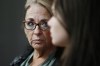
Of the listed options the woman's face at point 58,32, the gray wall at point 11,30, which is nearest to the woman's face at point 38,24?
the woman's face at point 58,32

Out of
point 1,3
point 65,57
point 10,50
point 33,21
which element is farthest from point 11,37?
point 65,57

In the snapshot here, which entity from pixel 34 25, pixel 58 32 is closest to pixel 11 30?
pixel 34 25

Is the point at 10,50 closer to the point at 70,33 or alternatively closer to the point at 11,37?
the point at 11,37

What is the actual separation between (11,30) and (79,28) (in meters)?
1.23

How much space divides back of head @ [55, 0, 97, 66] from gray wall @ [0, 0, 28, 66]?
1.13 m

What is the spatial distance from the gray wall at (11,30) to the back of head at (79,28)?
1.13 metres

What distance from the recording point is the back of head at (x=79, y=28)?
0.79 m

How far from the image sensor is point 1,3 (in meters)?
1.93

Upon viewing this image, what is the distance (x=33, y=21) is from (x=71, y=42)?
415 millimetres

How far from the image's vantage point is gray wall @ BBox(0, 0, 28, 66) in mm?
1928

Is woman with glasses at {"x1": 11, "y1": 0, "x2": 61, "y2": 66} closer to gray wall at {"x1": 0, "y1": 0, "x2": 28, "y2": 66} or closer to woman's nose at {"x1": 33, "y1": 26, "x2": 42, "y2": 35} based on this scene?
woman's nose at {"x1": 33, "y1": 26, "x2": 42, "y2": 35}

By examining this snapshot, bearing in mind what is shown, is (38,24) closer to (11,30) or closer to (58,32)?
(58,32)

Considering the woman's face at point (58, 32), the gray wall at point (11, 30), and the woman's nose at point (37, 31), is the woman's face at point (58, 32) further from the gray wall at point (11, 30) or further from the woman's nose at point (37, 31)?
the gray wall at point (11, 30)

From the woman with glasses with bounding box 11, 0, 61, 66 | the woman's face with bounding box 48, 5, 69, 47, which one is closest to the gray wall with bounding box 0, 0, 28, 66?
the woman with glasses with bounding box 11, 0, 61, 66
